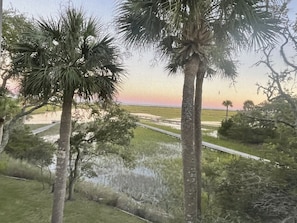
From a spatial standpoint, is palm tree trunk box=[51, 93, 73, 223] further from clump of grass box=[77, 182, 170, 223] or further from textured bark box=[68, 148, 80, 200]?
textured bark box=[68, 148, 80, 200]

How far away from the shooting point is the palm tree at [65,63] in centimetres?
358

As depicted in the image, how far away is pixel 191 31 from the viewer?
3.36 metres

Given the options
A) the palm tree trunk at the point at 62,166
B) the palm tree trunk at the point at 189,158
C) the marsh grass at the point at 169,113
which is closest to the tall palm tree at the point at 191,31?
the palm tree trunk at the point at 189,158

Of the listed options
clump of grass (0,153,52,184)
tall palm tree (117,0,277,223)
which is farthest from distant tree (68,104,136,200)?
tall palm tree (117,0,277,223)

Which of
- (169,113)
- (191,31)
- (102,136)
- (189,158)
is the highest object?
(191,31)

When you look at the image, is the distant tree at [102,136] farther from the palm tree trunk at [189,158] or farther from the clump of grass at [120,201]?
the palm tree trunk at [189,158]

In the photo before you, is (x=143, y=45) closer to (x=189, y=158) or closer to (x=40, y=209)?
(x=189, y=158)

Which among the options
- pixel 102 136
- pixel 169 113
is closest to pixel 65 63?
pixel 102 136

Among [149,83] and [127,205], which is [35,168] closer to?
[127,205]

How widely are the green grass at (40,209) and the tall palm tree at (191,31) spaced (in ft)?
10.2

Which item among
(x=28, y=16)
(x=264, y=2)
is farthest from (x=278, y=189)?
(x=28, y=16)

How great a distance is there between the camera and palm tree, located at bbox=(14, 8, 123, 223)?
11.8 ft

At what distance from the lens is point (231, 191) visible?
484 cm

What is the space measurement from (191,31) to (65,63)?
6.35 ft
